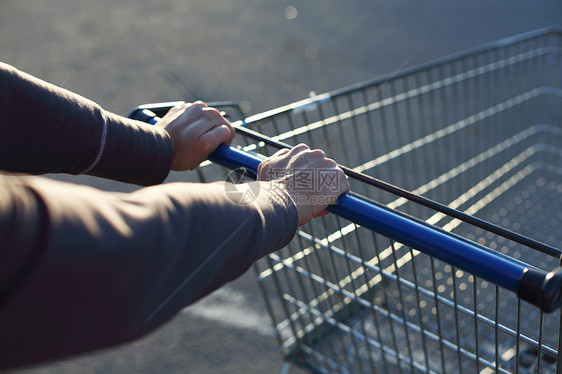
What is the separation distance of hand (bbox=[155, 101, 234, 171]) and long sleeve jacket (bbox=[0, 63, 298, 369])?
450mm

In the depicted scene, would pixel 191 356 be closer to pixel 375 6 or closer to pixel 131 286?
pixel 131 286

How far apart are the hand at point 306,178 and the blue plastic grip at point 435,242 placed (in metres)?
0.05

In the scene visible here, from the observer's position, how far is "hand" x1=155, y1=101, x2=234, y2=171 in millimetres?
1490

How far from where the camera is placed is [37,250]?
0.70 m

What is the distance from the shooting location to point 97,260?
75cm

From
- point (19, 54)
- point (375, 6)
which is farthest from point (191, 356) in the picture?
point (375, 6)

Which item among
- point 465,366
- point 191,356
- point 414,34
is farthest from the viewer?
point 414,34

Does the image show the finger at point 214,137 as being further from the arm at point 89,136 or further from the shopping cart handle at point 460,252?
the shopping cart handle at point 460,252

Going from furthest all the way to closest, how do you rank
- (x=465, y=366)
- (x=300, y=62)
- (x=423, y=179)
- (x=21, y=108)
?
(x=300, y=62), (x=423, y=179), (x=465, y=366), (x=21, y=108)

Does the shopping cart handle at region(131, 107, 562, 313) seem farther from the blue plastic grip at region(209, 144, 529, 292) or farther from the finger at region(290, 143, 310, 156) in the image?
the finger at region(290, 143, 310, 156)

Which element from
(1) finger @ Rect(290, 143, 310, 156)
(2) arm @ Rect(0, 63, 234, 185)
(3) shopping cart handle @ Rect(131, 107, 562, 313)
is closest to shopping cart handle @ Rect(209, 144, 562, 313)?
(3) shopping cart handle @ Rect(131, 107, 562, 313)

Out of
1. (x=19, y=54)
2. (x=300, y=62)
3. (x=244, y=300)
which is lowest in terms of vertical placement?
(x=244, y=300)

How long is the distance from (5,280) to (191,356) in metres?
2.09

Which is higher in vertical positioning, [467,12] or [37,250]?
[37,250]
